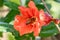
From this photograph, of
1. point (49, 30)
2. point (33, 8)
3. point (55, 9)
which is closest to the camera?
point (33, 8)

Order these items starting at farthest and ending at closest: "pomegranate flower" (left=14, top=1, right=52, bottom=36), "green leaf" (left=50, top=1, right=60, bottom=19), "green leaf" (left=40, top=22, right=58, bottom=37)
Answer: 1. "green leaf" (left=50, top=1, right=60, bottom=19)
2. "green leaf" (left=40, top=22, right=58, bottom=37)
3. "pomegranate flower" (left=14, top=1, right=52, bottom=36)

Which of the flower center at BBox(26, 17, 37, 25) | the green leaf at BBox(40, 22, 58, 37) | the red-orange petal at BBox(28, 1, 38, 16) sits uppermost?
the red-orange petal at BBox(28, 1, 38, 16)

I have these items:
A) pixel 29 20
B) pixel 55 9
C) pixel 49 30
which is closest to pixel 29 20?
pixel 29 20

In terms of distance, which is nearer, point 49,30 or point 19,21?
point 19,21

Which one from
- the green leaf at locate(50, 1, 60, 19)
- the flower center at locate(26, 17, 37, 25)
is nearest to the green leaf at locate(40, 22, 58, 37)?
the flower center at locate(26, 17, 37, 25)

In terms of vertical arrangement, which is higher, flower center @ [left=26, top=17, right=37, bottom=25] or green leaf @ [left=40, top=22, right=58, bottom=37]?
flower center @ [left=26, top=17, right=37, bottom=25]

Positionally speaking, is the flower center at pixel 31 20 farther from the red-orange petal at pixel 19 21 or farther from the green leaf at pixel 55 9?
the green leaf at pixel 55 9

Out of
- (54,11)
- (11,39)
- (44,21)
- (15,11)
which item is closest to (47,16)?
(44,21)

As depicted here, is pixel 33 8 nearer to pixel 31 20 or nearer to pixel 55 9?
pixel 31 20

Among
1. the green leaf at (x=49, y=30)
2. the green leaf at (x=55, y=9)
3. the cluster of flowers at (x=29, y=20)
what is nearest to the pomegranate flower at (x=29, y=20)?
the cluster of flowers at (x=29, y=20)

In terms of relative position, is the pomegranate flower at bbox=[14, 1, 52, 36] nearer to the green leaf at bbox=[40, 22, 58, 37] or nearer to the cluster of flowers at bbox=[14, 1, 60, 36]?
the cluster of flowers at bbox=[14, 1, 60, 36]
